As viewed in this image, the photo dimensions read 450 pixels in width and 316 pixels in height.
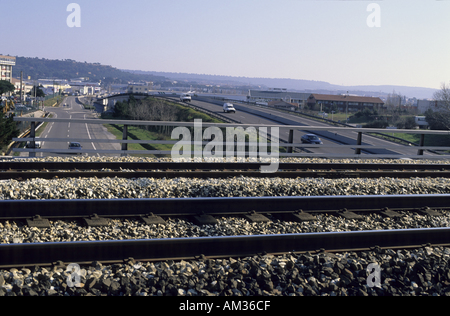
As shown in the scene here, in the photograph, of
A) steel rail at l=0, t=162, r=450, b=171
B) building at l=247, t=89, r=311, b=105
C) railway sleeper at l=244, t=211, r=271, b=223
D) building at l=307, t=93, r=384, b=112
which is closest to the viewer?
railway sleeper at l=244, t=211, r=271, b=223

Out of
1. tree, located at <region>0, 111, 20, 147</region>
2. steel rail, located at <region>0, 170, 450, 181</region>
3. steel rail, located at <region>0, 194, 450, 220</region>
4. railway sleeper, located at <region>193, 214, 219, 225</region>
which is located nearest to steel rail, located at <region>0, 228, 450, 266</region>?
railway sleeper, located at <region>193, 214, 219, 225</region>

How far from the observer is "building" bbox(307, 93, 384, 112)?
330 ft

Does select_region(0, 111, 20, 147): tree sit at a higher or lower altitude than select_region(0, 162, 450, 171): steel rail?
lower

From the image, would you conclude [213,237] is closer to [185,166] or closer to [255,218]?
[255,218]

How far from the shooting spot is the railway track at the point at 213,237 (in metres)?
4.27

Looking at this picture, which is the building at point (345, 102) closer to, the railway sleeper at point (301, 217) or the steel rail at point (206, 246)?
the railway sleeper at point (301, 217)

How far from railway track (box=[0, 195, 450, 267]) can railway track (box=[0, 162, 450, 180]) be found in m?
2.57

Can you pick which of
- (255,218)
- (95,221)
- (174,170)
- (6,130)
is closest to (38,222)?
(95,221)

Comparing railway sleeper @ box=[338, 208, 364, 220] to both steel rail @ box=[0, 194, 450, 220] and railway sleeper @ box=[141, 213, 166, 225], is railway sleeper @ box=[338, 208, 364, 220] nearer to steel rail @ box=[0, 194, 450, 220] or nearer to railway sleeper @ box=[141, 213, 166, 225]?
steel rail @ box=[0, 194, 450, 220]

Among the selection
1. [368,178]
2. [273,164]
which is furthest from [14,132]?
[368,178]

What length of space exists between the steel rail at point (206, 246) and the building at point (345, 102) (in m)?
96.4

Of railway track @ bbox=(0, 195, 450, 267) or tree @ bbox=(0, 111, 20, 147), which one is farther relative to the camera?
tree @ bbox=(0, 111, 20, 147)
